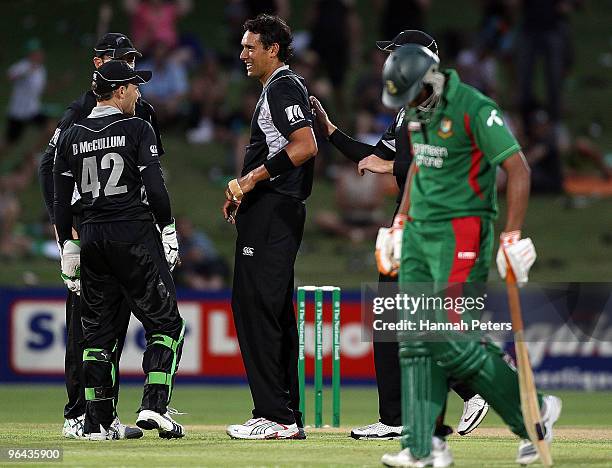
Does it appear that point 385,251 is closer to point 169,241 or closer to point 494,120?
point 494,120

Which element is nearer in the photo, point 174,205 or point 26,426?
point 26,426

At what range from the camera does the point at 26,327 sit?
14539mm

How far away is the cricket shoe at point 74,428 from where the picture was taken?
804 cm

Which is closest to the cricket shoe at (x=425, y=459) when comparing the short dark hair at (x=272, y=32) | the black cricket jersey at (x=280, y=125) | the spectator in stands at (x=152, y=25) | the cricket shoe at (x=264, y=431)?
the cricket shoe at (x=264, y=431)

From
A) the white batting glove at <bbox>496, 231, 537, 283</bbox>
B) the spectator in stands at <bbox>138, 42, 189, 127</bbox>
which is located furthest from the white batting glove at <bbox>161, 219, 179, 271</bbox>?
the spectator in stands at <bbox>138, 42, 189, 127</bbox>

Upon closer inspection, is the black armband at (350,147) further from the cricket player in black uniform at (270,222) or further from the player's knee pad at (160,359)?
the player's knee pad at (160,359)

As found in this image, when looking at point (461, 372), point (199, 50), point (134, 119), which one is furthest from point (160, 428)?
point (199, 50)

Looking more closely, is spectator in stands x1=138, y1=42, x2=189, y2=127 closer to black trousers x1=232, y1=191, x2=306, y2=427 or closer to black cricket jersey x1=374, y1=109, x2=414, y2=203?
black cricket jersey x1=374, y1=109, x2=414, y2=203

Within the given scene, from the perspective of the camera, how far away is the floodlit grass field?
21.8 feet

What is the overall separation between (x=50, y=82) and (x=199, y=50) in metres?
2.20

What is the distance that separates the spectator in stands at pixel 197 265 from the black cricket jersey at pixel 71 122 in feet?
24.6

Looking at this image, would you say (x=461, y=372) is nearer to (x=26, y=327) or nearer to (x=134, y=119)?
(x=134, y=119)

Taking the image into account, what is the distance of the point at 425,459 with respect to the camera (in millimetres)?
6223

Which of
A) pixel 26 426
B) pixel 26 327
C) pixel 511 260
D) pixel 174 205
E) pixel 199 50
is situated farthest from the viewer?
pixel 199 50
